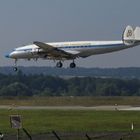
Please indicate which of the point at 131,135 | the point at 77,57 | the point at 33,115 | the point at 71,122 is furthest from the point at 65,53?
the point at 131,135

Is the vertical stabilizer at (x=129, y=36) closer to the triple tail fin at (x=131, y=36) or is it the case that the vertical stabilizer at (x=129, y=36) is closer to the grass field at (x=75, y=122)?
the triple tail fin at (x=131, y=36)

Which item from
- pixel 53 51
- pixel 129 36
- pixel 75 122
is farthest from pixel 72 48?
pixel 75 122

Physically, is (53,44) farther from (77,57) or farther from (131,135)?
(131,135)

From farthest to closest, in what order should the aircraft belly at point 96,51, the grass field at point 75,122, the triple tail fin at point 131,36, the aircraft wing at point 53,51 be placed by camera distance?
the aircraft wing at point 53,51
the aircraft belly at point 96,51
the triple tail fin at point 131,36
the grass field at point 75,122

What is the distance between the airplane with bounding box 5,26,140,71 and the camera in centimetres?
10394

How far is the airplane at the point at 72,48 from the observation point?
103938 mm

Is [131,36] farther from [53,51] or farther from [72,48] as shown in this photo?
[53,51]

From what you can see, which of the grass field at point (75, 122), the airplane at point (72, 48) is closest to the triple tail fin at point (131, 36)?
the airplane at point (72, 48)

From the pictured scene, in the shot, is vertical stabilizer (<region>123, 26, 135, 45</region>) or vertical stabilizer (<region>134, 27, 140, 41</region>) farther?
vertical stabilizer (<region>134, 27, 140, 41</region>)

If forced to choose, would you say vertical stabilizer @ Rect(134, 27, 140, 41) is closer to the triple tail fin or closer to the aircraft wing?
the triple tail fin

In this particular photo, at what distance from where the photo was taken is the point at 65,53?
108938 millimetres

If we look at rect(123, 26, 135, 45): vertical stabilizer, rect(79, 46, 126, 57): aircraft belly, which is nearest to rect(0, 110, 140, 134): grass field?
rect(123, 26, 135, 45): vertical stabilizer

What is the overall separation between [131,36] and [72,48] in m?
9.72

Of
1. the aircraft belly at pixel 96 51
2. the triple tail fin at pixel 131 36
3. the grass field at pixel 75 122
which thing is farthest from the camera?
the aircraft belly at pixel 96 51
